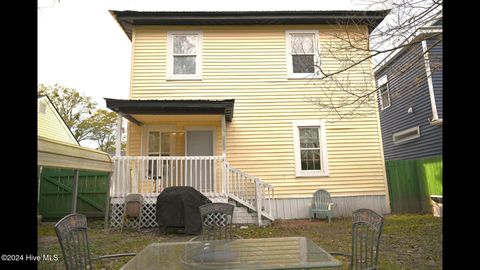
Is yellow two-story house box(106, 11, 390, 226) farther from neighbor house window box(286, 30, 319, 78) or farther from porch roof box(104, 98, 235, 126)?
porch roof box(104, 98, 235, 126)

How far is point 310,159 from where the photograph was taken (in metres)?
9.74

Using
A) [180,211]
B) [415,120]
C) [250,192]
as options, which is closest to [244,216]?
[250,192]

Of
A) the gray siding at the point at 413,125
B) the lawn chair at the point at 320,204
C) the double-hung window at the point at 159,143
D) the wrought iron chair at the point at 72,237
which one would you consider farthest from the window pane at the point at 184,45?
the wrought iron chair at the point at 72,237

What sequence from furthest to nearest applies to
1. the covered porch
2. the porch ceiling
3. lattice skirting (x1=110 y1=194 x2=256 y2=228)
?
the porch ceiling → the covered porch → lattice skirting (x1=110 y1=194 x2=256 y2=228)

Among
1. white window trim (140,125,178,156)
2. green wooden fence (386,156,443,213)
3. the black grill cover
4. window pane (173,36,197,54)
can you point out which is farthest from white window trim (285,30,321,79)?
the black grill cover

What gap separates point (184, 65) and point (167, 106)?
2491 millimetres

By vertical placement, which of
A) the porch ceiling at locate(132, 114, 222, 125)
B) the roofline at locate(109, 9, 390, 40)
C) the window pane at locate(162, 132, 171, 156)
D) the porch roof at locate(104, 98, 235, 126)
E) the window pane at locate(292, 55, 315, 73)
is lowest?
the window pane at locate(162, 132, 171, 156)

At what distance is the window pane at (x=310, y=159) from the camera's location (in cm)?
970

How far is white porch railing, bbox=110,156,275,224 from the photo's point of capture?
8062 mm

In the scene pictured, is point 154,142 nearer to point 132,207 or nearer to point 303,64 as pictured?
point 132,207

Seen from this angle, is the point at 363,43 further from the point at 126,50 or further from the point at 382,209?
the point at 126,50

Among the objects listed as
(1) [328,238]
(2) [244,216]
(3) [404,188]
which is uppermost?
(3) [404,188]

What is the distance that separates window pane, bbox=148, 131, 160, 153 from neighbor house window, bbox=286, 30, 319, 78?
189 inches

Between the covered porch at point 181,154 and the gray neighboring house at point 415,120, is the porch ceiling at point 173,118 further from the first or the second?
the gray neighboring house at point 415,120
